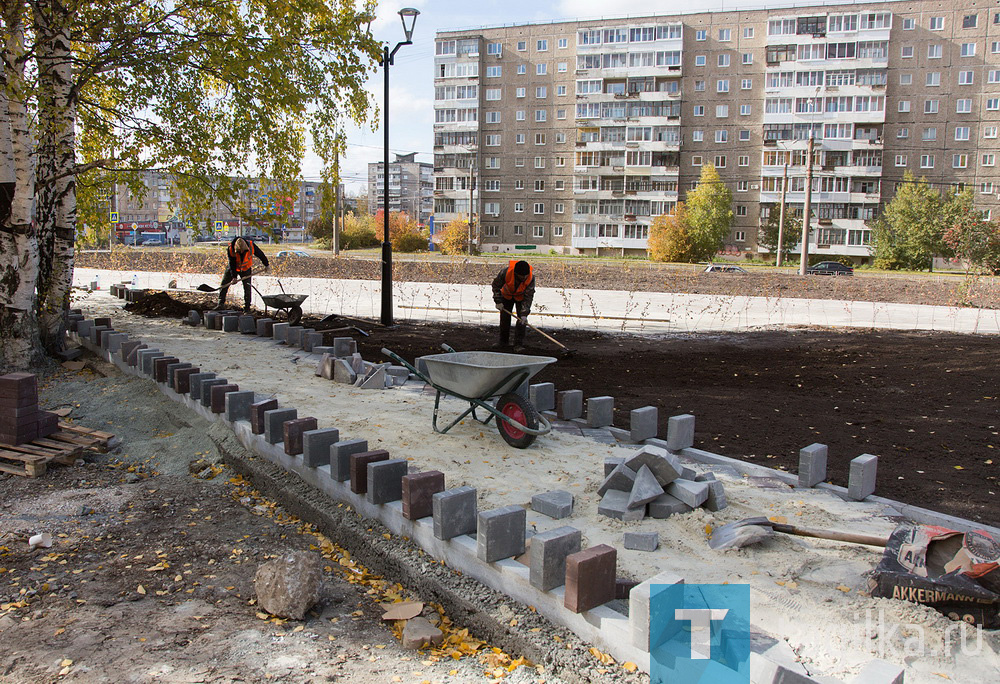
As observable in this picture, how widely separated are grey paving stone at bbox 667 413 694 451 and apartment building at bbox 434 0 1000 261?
169 ft

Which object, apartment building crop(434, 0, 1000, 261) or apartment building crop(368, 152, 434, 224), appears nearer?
apartment building crop(434, 0, 1000, 261)

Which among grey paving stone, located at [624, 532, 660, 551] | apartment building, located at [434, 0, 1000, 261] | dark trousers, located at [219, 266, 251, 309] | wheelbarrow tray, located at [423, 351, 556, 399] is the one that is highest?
apartment building, located at [434, 0, 1000, 261]

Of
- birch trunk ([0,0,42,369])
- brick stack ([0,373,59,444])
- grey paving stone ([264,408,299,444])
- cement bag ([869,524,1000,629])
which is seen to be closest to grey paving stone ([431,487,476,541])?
cement bag ([869,524,1000,629])

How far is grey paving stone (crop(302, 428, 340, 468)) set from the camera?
14.2 feet

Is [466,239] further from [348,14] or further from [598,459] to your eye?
[598,459]

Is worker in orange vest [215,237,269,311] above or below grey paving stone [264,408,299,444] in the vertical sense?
above

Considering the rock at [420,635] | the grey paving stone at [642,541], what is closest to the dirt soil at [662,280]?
the grey paving stone at [642,541]

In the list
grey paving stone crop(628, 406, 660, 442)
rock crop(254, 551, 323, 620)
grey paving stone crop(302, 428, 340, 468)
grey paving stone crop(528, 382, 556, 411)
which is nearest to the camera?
rock crop(254, 551, 323, 620)

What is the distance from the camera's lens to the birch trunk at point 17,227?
22.8 ft

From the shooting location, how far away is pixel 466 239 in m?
52.7

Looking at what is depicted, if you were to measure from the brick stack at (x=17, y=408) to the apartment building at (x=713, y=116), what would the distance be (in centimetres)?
5255

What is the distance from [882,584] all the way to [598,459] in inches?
83.6
